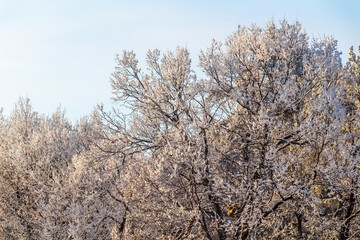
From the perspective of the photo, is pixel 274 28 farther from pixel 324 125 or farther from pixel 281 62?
pixel 324 125

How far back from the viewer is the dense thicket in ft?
28.5

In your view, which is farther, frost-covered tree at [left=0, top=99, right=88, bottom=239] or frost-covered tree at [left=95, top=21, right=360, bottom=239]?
frost-covered tree at [left=0, top=99, right=88, bottom=239]

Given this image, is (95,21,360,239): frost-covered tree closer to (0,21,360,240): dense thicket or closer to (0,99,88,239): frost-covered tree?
(0,21,360,240): dense thicket

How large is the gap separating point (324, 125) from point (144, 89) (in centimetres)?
549

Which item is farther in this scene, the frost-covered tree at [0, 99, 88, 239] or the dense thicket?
the frost-covered tree at [0, 99, 88, 239]

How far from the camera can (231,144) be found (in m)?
9.96

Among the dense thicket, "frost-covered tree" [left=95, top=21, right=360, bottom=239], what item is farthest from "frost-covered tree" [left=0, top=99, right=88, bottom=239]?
"frost-covered tree" [left=95, top=21, right=360, bottom=239]

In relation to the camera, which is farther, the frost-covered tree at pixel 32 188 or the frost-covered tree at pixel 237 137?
the frost-covered tree at pixel 32 188

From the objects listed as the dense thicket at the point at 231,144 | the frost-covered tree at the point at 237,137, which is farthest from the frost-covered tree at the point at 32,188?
the frost-covered tree at the point at 237,137

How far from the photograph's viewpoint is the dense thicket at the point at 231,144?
28.5ft

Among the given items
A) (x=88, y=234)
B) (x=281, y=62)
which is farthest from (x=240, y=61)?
(x=88, y=234)

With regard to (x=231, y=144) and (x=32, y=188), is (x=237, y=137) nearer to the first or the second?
(x=231, y=144)

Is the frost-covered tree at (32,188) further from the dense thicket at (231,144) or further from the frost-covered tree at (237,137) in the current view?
the frost-covered tree at (237,137)

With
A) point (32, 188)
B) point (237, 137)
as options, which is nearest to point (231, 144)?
point (237, 137)
